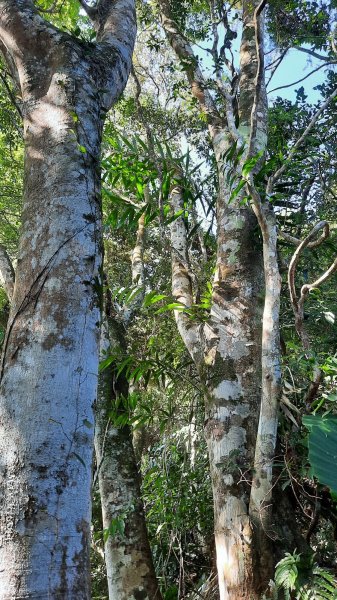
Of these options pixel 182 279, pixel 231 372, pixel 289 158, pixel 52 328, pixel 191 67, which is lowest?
pixel 52 328

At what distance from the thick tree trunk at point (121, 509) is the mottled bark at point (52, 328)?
1.54 metres

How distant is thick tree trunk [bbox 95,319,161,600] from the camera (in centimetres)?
299

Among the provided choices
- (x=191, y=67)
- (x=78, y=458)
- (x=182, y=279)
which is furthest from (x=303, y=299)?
(x=191, y=67)

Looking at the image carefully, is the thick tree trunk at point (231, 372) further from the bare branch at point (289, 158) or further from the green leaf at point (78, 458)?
the green leaf at point (78, 458)

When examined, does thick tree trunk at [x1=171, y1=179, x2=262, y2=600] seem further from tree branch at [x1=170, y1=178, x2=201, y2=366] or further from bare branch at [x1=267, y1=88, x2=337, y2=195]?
bare branch at [x1=267, y1=88, x2=337, y2=195]

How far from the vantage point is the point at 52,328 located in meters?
1.42

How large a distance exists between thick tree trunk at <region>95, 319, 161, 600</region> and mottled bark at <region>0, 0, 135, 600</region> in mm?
1544

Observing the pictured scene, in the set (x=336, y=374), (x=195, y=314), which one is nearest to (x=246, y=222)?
(x=195, y=314)

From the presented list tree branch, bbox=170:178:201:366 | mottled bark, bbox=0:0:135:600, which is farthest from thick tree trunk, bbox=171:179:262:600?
mottled bark, bbox=0:0:135:600

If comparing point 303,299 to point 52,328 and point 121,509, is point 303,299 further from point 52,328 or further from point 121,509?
point 121,509

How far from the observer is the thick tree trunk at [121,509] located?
2.99 metres

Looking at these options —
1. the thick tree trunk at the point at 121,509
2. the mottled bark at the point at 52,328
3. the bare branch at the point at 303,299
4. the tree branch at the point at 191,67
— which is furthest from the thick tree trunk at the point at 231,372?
the mottled bark at the point at 52,328

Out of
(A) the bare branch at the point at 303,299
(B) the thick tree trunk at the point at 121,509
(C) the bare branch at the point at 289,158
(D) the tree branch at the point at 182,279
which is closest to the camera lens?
(A) the bare branch at the point at 303,299

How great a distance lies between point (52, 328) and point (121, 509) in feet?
7.09
